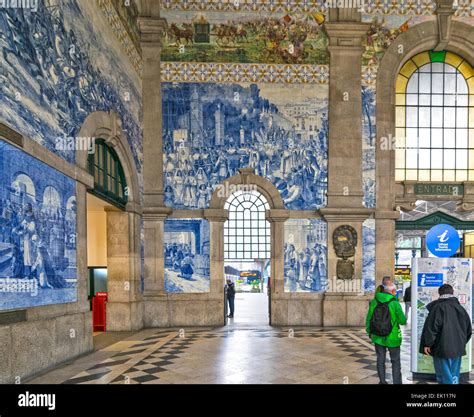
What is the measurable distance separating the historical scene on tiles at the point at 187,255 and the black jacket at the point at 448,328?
27.2 feet

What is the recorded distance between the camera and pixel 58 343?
6945 millimetres

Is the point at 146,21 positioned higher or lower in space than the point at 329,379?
higher

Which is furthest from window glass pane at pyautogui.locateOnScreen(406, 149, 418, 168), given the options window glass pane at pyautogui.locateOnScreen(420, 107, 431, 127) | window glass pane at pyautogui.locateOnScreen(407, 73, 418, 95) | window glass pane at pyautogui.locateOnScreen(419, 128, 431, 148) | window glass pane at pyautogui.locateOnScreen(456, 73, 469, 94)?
window glass pane at pyautogui.locateOnScreen(456, 73, 469, 94)

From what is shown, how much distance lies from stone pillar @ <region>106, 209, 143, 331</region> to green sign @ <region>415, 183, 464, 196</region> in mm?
10055

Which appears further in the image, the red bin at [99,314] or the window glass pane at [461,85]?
the window glass pane at [461,85]

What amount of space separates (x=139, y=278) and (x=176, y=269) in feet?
4.06

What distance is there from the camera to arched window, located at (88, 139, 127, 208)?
941 cm

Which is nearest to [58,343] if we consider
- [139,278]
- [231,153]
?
[139,278]

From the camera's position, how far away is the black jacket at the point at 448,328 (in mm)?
4922

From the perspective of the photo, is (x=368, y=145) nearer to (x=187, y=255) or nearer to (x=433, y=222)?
(x=433, y=222)

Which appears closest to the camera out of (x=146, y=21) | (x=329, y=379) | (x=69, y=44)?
(x=329, y=379)

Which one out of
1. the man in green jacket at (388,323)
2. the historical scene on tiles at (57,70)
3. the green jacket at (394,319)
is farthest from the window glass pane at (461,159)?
the historical scene on tiles at (57,70)

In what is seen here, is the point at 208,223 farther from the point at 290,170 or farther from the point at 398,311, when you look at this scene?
the point at 398,311

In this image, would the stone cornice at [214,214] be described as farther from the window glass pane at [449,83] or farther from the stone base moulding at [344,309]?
the window glass pane at [449,83]
